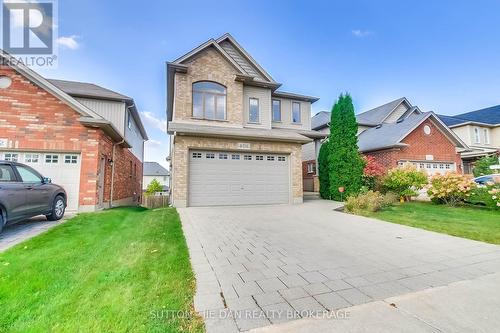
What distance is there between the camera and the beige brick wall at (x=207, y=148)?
10.5 meters

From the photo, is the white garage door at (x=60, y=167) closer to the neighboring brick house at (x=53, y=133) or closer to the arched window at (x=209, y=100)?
the neighboring brick house at (x=53, y=133)

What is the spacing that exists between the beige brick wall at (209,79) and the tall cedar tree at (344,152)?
19.0ft

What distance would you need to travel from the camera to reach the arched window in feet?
42.2

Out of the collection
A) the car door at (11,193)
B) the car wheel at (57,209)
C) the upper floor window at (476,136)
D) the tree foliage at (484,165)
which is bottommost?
the car wheel at (57,209)

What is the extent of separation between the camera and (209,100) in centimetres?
1312

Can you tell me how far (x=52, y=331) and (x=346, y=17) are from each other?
16.8 m

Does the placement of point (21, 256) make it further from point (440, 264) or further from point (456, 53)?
point (456, 53)

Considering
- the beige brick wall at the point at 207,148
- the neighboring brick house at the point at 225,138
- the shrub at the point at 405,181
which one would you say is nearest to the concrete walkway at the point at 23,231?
the beige brick wall at the point at 207,148

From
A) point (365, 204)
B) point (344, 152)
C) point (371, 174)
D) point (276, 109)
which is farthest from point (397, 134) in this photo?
point (365, 204)

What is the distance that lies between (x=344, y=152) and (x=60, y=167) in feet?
44.5

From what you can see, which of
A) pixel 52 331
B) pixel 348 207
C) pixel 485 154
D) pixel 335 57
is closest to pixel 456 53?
pixel 335 57

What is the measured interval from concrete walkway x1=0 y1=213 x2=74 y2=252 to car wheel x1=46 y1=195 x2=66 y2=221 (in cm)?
17

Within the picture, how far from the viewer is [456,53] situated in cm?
1403
